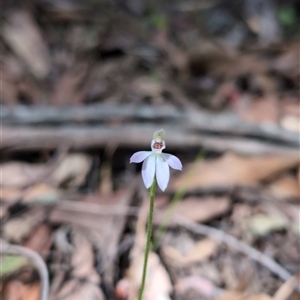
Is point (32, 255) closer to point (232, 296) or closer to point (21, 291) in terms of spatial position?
point (21, 291)

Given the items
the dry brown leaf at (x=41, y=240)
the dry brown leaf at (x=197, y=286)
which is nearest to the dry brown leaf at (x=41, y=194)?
the dry brown leaf at (x=41, y=240)

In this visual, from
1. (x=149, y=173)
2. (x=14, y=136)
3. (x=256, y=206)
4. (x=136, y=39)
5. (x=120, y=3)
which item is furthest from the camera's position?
(x=120, y=3)

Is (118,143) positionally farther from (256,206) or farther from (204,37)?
A: (204,37)

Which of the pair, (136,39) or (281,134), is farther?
(136,39)

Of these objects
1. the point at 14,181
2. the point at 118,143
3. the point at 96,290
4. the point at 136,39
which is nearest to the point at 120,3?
the point at 136,39

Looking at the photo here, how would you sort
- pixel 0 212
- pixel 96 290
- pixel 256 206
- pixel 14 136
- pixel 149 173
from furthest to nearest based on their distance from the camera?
1. pixel 14 136
2. pixel 256 206
3. pixel 0 212
4. pixel 96 290
5. pixel 149 173

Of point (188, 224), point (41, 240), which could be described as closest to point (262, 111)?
point (188, 224)

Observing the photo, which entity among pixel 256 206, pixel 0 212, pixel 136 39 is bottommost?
pixel 0 212
